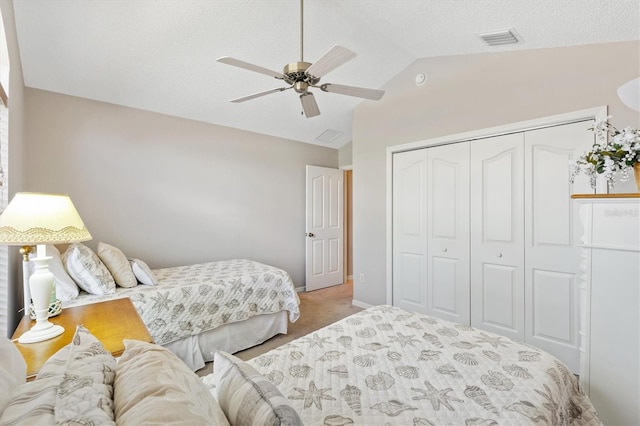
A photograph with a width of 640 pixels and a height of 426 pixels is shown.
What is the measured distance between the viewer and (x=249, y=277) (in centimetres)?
288

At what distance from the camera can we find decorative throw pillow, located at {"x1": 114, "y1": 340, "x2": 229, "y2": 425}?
1.99ft

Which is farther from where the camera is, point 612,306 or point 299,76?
point 299,76

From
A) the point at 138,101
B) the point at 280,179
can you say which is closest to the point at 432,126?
the point at 280,179

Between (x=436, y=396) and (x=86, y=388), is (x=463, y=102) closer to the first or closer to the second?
(x=436, y=396)

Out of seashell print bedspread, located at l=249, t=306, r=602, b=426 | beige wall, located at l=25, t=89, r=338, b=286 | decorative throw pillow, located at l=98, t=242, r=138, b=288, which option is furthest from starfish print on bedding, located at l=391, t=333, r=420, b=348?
beige wall, located at l=25, t=89, r=338, b=286

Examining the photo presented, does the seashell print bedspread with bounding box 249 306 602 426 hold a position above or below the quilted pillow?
below

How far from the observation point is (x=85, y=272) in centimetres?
227

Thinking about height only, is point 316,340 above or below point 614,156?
below

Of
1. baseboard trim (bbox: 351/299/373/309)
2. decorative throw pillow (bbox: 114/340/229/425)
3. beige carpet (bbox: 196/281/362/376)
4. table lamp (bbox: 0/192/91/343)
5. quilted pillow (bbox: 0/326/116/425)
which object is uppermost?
table lamp (bbox: 0/192/91/343)

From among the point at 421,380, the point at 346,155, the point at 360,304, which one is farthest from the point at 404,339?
the point at 346,155

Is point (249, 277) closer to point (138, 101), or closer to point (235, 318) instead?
point (235, 318)

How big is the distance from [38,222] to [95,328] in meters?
0.59

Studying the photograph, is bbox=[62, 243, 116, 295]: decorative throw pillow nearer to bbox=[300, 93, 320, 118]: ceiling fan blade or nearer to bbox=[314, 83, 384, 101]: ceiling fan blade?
bbox=[300, 93, 320, 118]: ceiling fan blade

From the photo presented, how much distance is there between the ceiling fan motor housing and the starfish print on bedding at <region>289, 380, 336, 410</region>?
1624 mm
